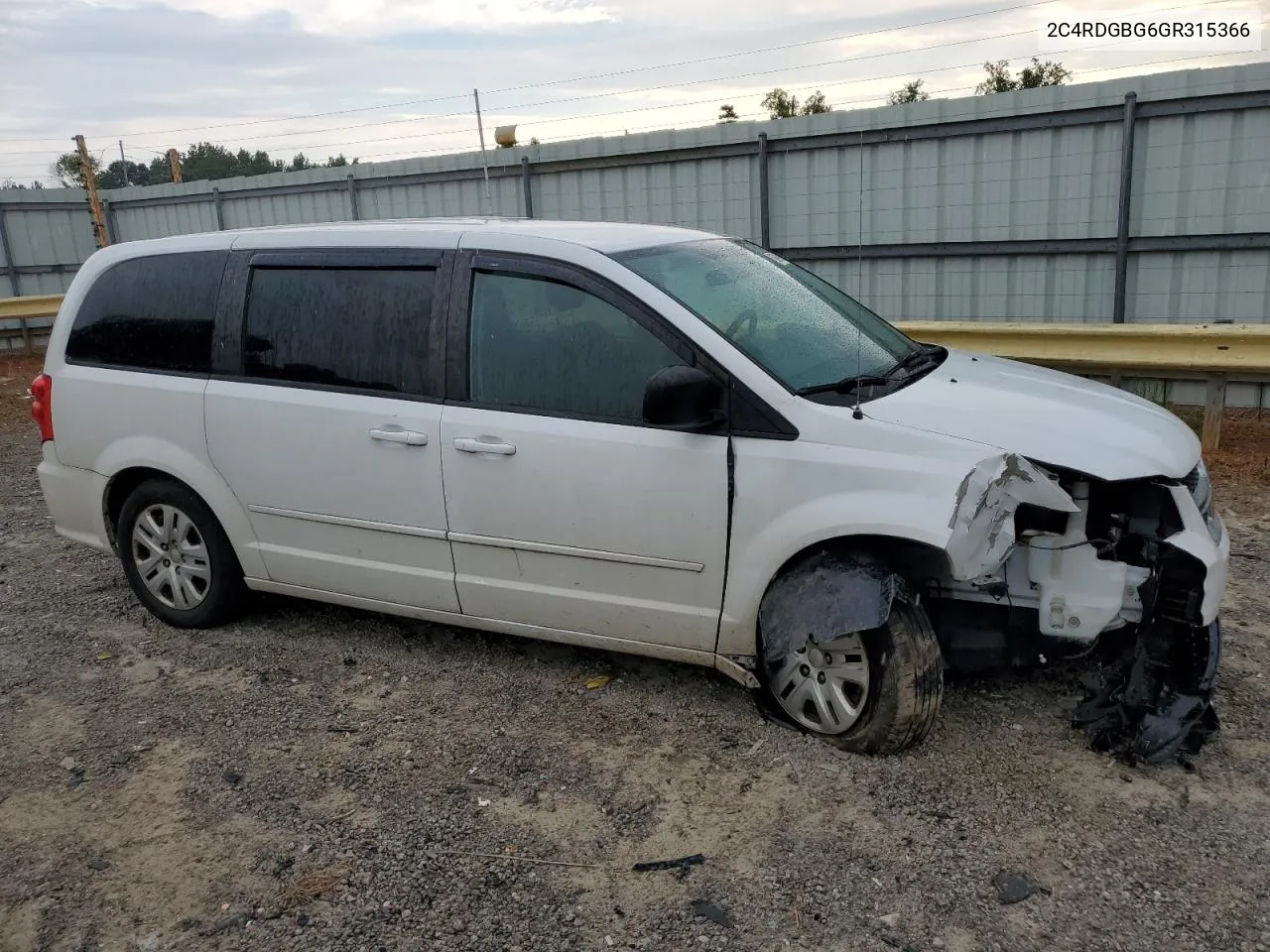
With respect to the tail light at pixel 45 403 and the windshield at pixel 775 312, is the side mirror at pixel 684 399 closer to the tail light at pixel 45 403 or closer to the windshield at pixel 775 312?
the windshield at pixel 775 312

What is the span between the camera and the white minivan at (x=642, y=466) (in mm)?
3303

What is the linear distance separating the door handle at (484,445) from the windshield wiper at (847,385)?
3.54 feet

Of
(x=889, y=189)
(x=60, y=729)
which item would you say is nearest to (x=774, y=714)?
(x=60, y=729)

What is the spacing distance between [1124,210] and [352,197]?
32.4 feet

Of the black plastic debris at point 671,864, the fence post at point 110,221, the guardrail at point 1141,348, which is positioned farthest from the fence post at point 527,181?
the black plastic debris at point 671,864

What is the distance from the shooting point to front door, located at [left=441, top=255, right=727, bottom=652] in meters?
3.55

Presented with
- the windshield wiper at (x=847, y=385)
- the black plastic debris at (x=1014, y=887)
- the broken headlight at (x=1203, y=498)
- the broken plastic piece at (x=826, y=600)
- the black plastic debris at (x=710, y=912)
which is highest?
the windshield wiper at (x=847, y=385)

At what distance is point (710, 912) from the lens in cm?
276

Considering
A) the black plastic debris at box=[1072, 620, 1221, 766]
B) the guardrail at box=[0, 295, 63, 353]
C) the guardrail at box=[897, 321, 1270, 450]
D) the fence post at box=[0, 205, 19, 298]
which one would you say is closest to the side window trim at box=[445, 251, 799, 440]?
the black plastic debris at box=[1072, 620, 1221, 766]

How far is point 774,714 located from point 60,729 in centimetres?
275

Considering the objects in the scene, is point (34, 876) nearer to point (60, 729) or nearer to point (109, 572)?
point (60, 729)

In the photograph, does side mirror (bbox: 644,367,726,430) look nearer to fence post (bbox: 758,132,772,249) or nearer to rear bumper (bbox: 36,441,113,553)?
rear bumper (bbox: 36,441,113,553)

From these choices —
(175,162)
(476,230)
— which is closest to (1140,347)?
(476,230)

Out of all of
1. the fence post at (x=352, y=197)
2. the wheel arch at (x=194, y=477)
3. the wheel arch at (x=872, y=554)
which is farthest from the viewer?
the fence post at (x=352, y=197)
